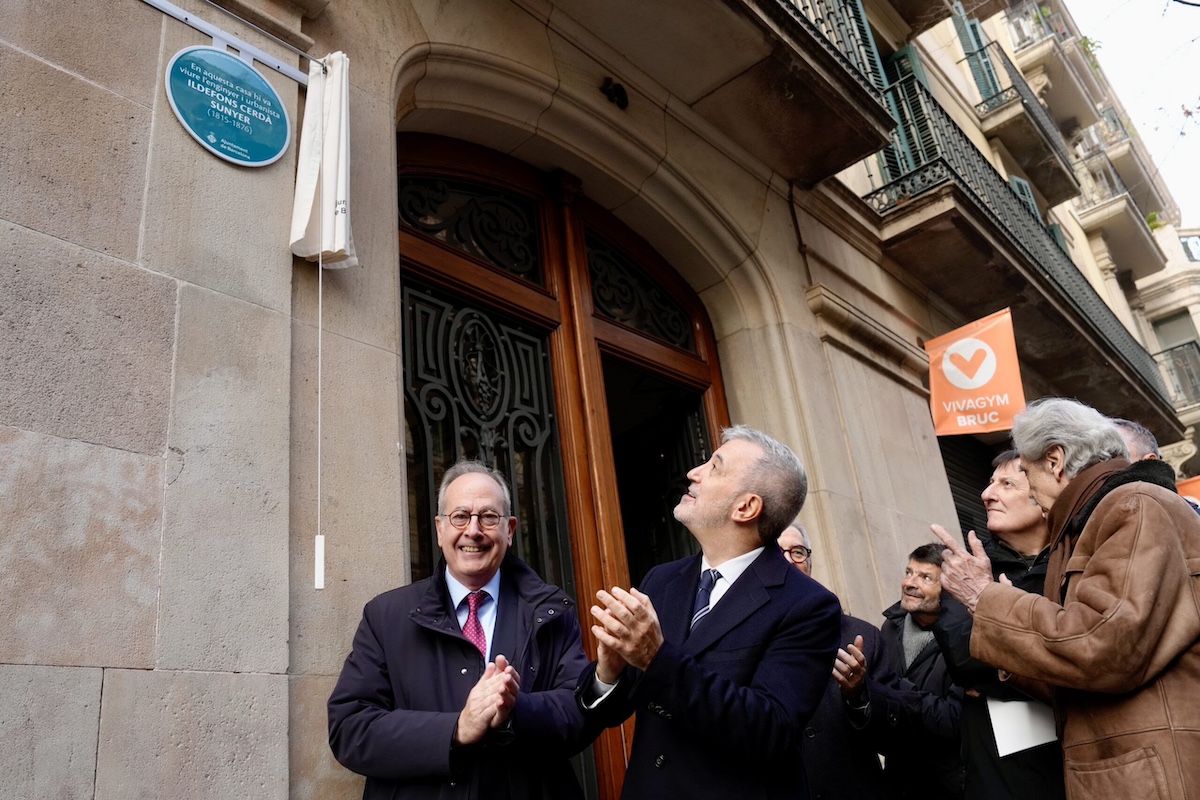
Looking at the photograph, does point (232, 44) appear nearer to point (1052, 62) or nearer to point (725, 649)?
point (725, 649)

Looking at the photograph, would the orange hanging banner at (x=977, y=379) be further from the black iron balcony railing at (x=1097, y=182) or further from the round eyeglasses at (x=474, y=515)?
the black iron balcony railing at (x=1097, y=182)

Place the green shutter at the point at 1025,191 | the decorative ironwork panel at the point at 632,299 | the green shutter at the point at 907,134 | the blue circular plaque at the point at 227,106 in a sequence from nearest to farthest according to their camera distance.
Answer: the blue circular plaque at the point at 227,106, the decorative ironwork panel at the point at 632,299, the green shutter at the point at 907,134, the green shutter at the point at 1025,191

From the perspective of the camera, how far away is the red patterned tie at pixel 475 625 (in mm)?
2949

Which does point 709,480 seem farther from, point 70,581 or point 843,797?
point 70,581

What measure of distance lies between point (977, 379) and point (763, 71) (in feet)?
9.89

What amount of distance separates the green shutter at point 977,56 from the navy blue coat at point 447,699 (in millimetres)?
13346

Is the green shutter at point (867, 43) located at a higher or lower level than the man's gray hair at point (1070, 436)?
higher

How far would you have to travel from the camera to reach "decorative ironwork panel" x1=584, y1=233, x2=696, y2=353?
20.3 feet

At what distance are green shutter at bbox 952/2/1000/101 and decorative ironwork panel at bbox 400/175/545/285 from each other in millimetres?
10539

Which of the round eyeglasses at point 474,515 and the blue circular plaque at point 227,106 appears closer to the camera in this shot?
the round eyeglasses at point 474,515

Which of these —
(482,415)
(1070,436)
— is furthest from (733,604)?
(482,415)

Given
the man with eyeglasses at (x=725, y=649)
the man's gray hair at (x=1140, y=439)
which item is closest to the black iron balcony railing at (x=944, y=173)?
the man's gray hair at (x=1140, y=439)

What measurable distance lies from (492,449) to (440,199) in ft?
4.72

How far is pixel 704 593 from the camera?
2811mm
